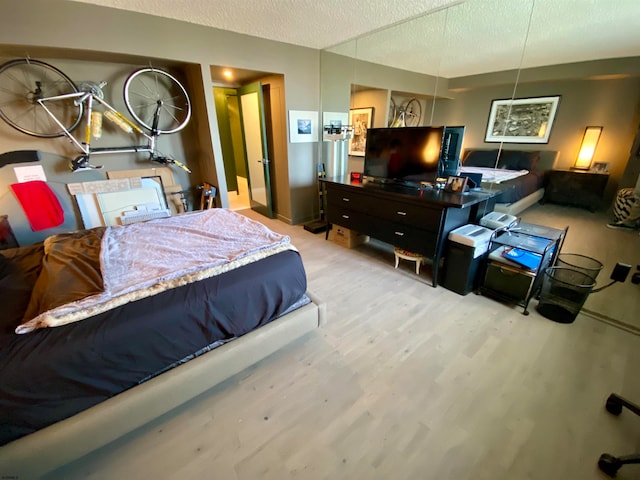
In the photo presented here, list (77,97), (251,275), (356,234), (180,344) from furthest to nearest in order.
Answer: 1. (356,234)
2. (77,97)
3. (251,275)
4. (180,344)

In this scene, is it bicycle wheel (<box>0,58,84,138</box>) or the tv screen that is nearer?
bicycle wheel (<box>0,58,84,138</box>)

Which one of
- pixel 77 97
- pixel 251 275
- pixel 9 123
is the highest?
pixel 77 97

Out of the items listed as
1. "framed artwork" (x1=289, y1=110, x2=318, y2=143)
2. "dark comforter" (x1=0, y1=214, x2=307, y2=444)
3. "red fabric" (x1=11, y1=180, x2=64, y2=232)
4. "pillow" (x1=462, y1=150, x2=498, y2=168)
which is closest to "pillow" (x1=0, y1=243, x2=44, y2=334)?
"dark comforter" (x1=0, y1=214, x2=307, y2=444)

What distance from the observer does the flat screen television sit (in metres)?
2.39

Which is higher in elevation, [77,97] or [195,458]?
[77,97]

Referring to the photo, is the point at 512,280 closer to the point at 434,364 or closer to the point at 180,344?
the point at 434,364

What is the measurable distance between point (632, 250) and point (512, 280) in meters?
0.74

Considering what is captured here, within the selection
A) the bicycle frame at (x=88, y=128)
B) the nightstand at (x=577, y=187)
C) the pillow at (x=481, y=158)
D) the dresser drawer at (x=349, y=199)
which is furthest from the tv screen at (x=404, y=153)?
the bicycle frame at (x=88, y=128)

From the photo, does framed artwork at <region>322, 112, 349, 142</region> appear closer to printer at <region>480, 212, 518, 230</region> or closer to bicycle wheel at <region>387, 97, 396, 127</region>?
bicycle wheel at <region>387, 97, 396, 127</region>

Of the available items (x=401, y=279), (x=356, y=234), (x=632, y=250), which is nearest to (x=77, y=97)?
(x=356, y=234)

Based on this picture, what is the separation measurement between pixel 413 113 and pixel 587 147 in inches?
60.1

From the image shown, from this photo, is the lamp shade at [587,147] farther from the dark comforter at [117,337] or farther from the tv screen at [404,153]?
the dark comforter at [117,337]

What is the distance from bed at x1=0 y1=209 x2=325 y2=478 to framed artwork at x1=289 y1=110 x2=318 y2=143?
92.1 inches

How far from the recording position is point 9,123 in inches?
91.7
